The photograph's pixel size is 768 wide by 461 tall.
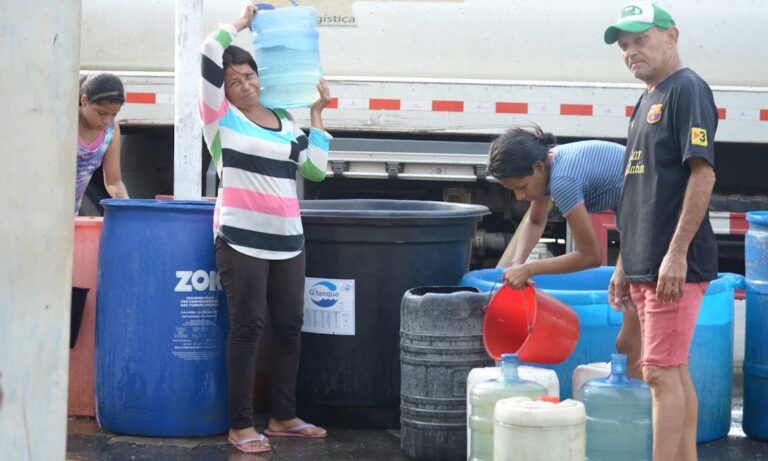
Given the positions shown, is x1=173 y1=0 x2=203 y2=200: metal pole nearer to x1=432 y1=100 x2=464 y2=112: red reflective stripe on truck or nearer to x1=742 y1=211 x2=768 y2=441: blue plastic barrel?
x1=432 y1=100 x2=464 y2=112: red reflective stripe on truck

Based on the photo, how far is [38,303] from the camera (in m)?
2.69

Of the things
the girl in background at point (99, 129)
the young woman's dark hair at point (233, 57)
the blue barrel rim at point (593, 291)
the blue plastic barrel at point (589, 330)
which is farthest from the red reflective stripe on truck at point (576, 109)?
the young woman's dark hair at point (233, 57)

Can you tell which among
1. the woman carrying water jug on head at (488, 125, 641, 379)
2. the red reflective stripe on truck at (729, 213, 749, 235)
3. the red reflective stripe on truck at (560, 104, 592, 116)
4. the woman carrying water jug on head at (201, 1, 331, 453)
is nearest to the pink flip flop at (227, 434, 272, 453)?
the woman carrying water jug on head at (201, 1, 331, 453)

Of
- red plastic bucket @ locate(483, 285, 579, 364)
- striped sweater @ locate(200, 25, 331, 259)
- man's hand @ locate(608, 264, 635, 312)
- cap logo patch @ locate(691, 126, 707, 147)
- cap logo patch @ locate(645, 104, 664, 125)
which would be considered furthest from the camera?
striped sweater @ locate(200, 25, 331, 259)

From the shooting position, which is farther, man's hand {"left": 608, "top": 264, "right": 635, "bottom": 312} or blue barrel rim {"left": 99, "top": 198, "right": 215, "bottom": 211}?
blue barrel rim {"left": 99, "top": 198, "right": 215, "bottom": 211}

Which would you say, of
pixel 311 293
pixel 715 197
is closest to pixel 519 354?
pixel 311 293

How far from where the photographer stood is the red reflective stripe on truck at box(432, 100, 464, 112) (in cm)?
753

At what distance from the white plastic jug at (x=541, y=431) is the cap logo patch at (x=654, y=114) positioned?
95 centimetres

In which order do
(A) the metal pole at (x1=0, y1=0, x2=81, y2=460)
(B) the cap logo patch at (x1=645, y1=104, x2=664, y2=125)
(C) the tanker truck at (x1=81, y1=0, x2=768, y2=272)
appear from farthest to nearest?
(C) the tanker truck at (x1=81, y1=0, x2=768, y2=272)
(B) the cap logo patch at (x1=645, y1=104, x2=664, y2=125)
(A) the metal pole at (x1=0, y1=0, x2=81, y2=460)

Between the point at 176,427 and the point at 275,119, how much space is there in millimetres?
1346

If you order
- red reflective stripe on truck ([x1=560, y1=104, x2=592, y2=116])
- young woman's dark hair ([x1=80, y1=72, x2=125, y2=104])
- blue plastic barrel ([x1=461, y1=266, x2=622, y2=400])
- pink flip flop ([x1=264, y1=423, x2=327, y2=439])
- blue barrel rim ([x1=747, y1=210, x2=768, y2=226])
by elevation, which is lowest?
pink flip flop ([x1=264, y1=423, x2=327, y2=439])

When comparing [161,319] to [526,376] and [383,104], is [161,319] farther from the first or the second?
[383,104]

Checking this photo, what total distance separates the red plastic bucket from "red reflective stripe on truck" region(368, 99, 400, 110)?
286 cm

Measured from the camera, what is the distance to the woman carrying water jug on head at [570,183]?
438cm
